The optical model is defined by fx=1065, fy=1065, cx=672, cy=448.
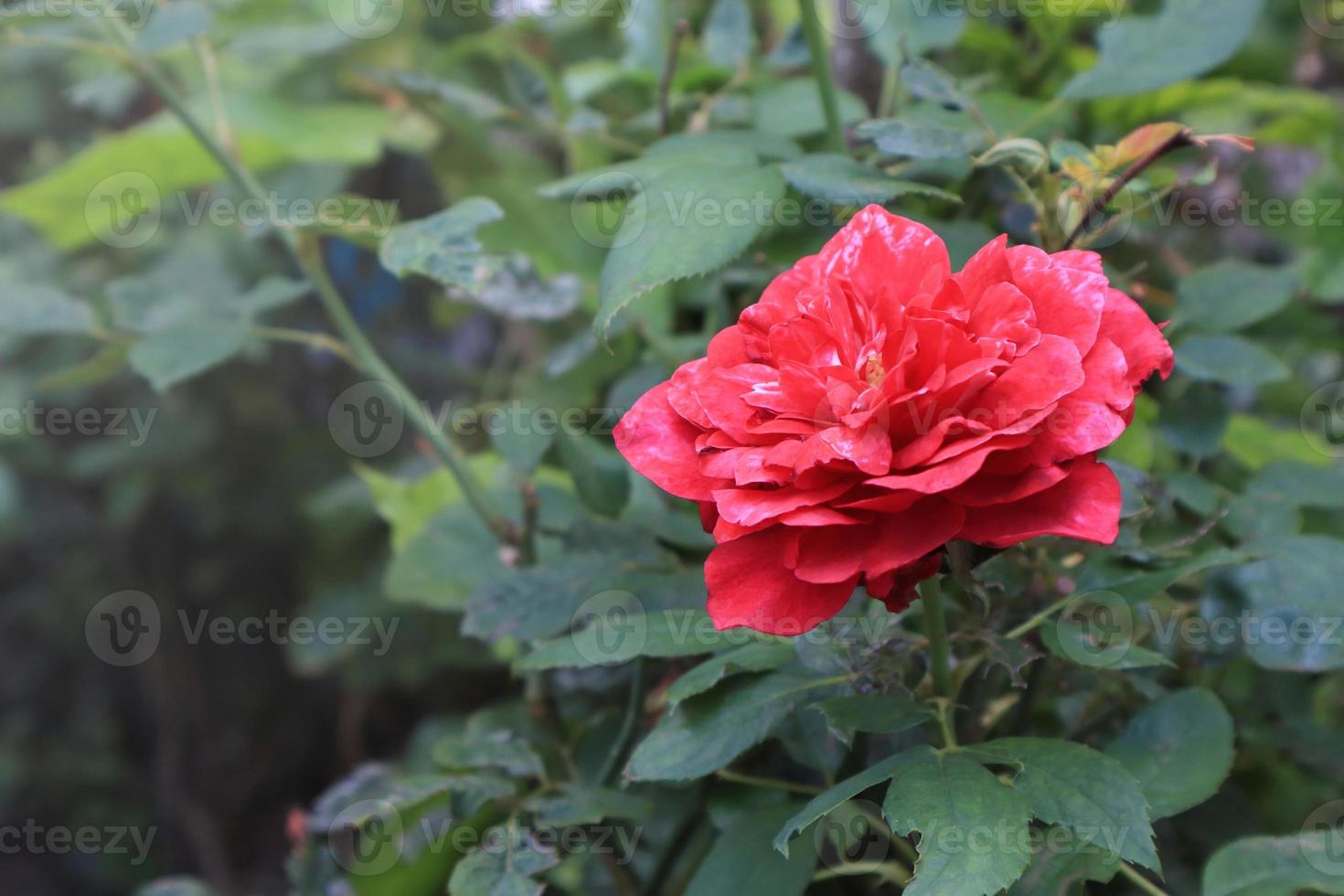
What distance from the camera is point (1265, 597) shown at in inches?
22.6

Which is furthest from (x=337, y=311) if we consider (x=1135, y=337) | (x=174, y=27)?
(x=1135, y=337)

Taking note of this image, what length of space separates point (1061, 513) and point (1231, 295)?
1.37ft

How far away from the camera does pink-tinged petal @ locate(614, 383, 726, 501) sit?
1.40ft

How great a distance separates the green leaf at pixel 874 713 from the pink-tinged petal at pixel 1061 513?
10 cm

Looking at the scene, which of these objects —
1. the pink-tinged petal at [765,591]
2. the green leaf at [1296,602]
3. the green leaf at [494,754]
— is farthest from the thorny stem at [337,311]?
the green leaf at [1296,602]

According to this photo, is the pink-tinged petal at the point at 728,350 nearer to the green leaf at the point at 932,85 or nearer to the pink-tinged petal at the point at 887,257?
the pink-tinged petal at the point at 887,257

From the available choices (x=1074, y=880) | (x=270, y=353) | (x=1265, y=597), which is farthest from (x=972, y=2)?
(x=270, y=353)

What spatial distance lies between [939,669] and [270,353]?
1332 millimetres

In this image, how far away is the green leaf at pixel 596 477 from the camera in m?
0.67

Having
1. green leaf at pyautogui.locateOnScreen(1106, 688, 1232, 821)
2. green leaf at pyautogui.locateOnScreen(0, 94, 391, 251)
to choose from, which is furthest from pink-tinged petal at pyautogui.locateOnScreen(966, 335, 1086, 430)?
Result: green leaf at pyautogui.locateOnScreen(0, 94, 391, 251)

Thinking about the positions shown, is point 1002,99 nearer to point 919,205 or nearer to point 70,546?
point 919,205

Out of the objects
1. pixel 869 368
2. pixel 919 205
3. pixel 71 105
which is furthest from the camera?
pixel 71 105

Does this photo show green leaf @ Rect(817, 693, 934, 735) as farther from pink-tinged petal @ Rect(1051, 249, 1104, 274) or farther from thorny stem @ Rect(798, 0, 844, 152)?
thorny stem @ Rect(798, 0, 844, 152)

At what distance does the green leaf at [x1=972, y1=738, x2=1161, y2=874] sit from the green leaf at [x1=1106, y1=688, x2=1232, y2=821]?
0.09 meters
